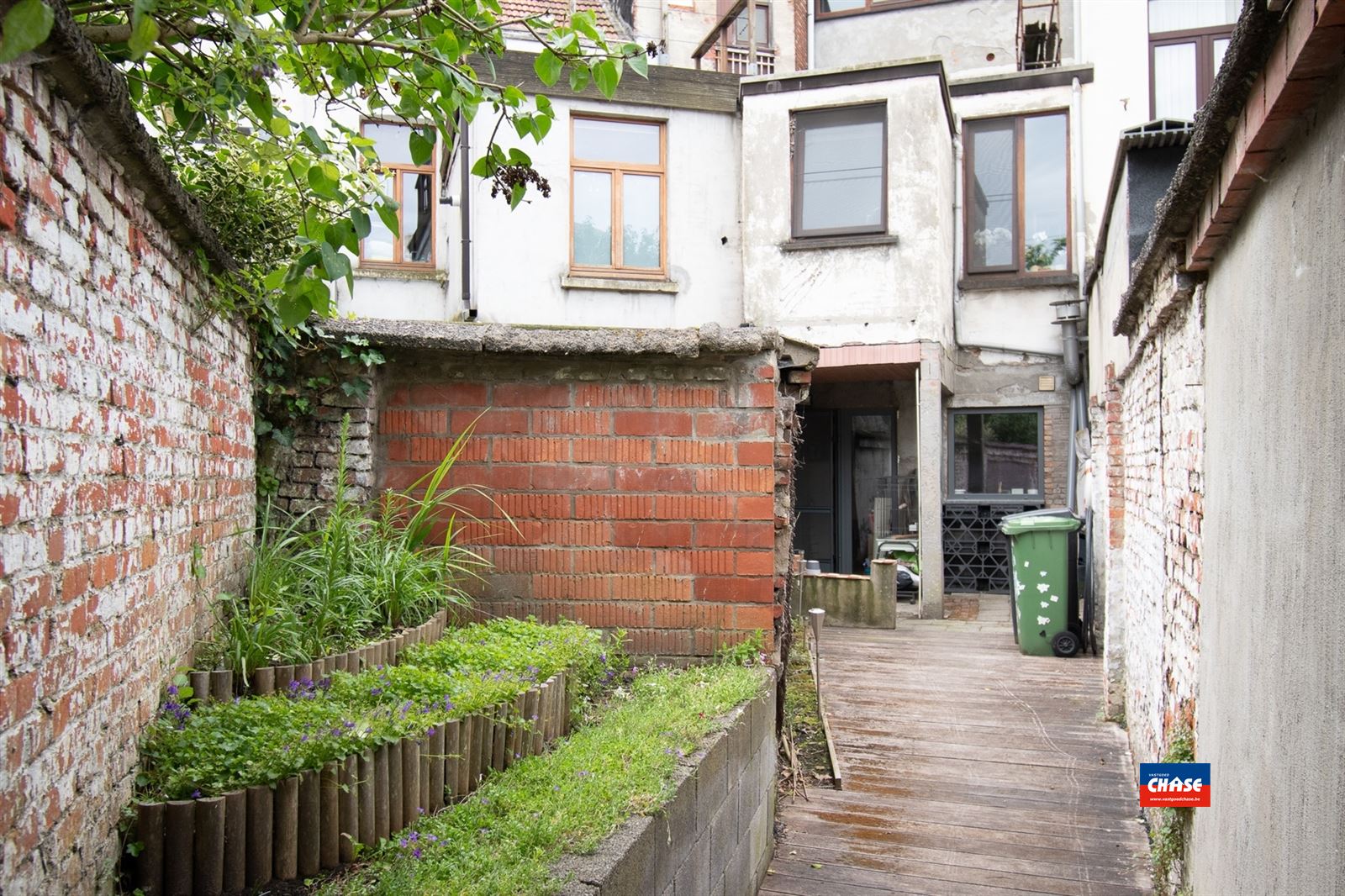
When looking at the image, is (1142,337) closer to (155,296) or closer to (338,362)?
(338,362)

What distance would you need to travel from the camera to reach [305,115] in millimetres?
10633

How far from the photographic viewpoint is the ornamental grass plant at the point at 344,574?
11.7ft

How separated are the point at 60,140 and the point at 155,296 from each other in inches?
31.2

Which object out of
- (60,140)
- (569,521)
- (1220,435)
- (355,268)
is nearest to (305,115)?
(355,268)

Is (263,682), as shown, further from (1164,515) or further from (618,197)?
(618,197)

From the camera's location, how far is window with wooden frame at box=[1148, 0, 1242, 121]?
Answer: 12367mm

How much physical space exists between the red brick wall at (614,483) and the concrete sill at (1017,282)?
331 inches

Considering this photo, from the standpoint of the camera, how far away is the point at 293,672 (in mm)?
3416

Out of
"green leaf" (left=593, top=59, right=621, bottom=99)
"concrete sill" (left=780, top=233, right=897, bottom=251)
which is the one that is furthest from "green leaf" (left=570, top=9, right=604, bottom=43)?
"concrete sill" (left=780, top=233, right=897, bottom=251)

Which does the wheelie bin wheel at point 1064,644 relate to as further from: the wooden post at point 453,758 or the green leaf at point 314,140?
the green leaf at point 314,140

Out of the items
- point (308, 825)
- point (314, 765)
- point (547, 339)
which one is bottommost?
point (308, 825)

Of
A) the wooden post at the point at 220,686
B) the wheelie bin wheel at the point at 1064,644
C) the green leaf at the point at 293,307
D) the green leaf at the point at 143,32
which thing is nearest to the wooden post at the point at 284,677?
the wooden post at the point at 220,686

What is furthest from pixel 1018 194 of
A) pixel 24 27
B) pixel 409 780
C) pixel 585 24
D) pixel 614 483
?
pixel 24 27

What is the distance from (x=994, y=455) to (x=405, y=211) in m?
7.79
